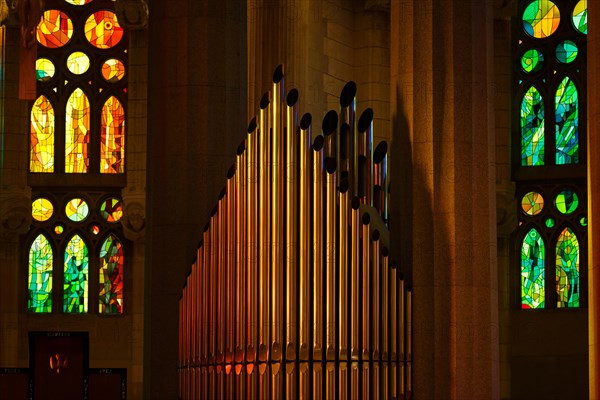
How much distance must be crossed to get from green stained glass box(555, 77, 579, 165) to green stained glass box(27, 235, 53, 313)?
10284 millimetres

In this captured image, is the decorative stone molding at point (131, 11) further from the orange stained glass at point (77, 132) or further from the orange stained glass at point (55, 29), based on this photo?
the orange stained glass at point (77, 132)

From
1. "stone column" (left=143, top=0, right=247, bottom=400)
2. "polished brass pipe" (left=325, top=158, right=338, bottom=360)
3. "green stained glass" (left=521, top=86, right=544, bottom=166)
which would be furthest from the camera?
"green stained glass" (left=521, top=86, right=544, bottom=166)

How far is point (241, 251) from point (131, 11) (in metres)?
16.7

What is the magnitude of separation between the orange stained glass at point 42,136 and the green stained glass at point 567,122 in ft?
33.3

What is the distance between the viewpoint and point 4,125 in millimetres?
35375

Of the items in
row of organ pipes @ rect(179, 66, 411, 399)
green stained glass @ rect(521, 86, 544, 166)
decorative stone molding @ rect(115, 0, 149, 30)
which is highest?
decorative stone molding @ rect(115, 0, 149, 30)

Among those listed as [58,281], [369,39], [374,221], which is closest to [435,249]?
[374,221]

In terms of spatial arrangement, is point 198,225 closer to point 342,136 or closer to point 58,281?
point 342,136

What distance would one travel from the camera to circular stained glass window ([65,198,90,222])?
116 ft

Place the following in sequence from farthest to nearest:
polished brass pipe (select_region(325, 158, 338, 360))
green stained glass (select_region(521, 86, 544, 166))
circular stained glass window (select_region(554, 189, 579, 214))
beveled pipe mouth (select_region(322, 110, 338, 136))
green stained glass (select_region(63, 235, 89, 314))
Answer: green stained glass (select_region(63, 235, 89, 314))
green stained glass (select_region(521, 86, 544, 166))
circular stained glass window (select_region(554, 189, 579, 214))
beveled pipe mouth (select_region(322, 110, 338, 136))
polished brass pipe (select_region(325, 158, 338, 360))

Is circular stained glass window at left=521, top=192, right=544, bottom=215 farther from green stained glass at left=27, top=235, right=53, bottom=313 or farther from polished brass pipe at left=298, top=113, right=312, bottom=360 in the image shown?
polished brass pipe at left=298, top=113, right=312, bottom=360

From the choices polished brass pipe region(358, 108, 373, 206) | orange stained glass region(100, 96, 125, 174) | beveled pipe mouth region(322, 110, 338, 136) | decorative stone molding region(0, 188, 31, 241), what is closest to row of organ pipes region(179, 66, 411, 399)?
beveled pipe mouth region(322, 110, 338, 136)

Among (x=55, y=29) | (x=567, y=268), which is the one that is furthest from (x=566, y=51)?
(x=55, y=29)

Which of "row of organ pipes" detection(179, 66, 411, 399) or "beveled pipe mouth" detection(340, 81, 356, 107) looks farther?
→ "beveled pipe mouth" detection(340, 81, 356, 107)
